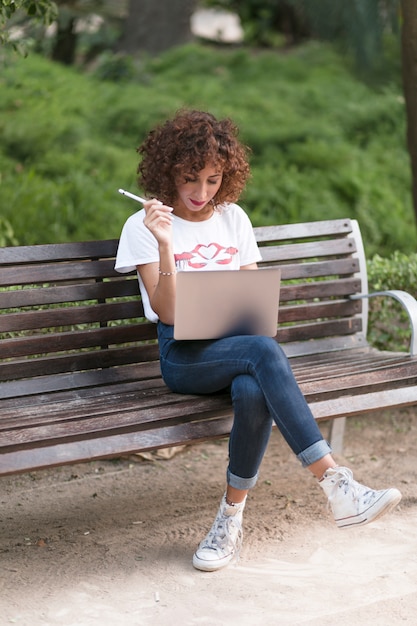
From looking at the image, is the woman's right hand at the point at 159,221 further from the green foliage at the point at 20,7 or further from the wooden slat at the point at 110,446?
the green foliage at the point at 20,7

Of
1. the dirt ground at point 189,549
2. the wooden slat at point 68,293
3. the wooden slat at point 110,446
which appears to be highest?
the wooden slat at point 68,293

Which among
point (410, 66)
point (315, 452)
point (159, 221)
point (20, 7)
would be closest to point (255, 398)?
point (315, 452)

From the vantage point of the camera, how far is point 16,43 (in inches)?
176

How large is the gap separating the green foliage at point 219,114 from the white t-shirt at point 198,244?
8.61ft

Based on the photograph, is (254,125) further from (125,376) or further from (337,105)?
(125,376)

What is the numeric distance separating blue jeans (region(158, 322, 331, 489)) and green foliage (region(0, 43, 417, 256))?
3.05 metres

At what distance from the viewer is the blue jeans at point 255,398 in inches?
129

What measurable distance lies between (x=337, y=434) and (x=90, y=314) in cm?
140

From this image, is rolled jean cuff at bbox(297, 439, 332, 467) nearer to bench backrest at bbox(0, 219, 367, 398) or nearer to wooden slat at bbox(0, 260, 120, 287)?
bench backrest at bbox(0, 219, 367, 398)

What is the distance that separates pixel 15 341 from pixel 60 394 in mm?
266

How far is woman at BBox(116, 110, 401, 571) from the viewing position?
3.29 m

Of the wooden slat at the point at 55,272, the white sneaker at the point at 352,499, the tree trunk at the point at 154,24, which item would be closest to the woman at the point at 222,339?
the white sneaker at the point at 352,499

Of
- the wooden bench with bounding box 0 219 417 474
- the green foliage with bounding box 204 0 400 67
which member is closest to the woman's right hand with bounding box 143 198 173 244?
the wooden bench with bounding box 0 219 417 474

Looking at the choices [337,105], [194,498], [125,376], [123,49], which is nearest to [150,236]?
[125,376]
